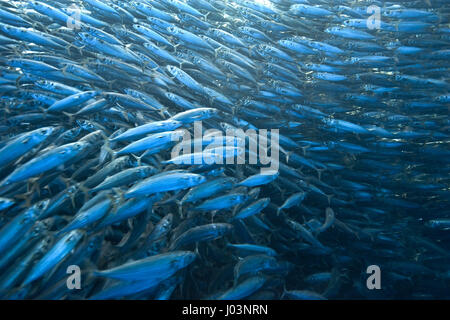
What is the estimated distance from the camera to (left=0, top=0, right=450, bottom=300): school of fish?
7.80 ft

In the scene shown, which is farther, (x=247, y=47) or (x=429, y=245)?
(x=247, y=47)

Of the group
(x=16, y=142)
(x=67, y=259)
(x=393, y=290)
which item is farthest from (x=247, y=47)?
(x=393, y=290)

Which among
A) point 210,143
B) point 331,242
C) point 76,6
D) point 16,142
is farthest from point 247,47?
point 16,142

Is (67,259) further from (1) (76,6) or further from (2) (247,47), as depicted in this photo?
(1) (76,6)

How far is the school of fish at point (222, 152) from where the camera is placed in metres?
2.38

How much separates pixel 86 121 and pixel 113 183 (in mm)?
1080

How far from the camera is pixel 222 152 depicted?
113 inches

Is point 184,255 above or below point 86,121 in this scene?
below

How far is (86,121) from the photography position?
3.20m

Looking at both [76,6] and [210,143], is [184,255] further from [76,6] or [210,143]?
[76,6]

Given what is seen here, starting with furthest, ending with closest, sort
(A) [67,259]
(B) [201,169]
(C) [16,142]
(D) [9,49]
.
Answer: (D) [9,49] < (B) [201,169] < (C) [16,142] < (A) [67,259]

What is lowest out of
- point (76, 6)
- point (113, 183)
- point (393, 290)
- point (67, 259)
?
point (393, 290)

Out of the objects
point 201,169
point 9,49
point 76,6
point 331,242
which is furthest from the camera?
point 76,6

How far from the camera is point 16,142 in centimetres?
242
